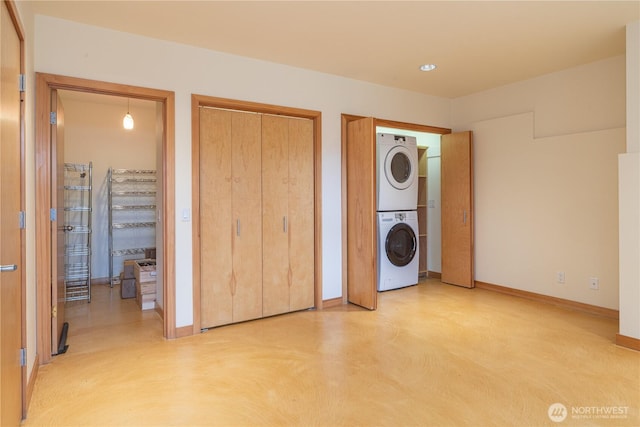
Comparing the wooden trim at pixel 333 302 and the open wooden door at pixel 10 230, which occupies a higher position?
the open wooden door at pixel 10 230

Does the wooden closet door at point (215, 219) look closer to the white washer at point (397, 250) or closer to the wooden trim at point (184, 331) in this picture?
the wooden trim at point (184, 331)

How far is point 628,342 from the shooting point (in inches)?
118

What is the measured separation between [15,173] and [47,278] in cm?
111

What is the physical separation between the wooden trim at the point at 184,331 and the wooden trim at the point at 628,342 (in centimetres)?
346

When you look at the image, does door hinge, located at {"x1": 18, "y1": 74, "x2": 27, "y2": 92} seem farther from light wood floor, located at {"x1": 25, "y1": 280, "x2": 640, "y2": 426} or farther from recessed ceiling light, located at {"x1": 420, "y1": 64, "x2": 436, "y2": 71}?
recessed ceiling light, located at {"x1": 420, "y1": 64, "x2": 436, "y2": 71}

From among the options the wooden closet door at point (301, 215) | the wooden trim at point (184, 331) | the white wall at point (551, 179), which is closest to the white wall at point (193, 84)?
the wooden trim at point (184, 331)

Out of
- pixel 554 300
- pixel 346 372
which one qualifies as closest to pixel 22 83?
pixel 346 372

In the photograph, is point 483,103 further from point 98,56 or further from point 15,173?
point 15,173

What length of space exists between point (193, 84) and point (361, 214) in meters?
2.04

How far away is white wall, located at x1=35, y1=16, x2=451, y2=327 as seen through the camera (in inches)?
115

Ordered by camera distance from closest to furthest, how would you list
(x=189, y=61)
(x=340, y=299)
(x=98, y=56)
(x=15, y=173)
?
1. (x=15, y=173)
2. (x=98, y=56)
3. (x=189, y=61)
4. (x=340, y=299)

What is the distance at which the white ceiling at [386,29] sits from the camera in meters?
2.71

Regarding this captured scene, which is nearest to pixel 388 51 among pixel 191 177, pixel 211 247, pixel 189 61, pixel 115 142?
pixel 189 61

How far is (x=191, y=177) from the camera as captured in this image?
338cm
